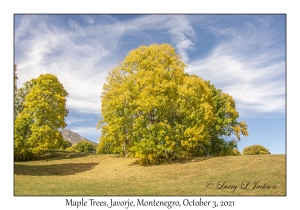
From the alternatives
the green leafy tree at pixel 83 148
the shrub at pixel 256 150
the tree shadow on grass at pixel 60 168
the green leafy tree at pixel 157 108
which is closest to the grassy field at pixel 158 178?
the tree shadow on grass at pixel 60 168

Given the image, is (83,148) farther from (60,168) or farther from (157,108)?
(157,108)

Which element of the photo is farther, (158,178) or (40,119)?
(40,119)

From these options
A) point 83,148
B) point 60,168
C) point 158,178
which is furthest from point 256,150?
point 83,148

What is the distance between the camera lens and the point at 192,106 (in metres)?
26.1

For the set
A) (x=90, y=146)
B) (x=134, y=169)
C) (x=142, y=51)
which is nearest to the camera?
(x=134, y=169)

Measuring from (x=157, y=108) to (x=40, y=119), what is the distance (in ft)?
54.3

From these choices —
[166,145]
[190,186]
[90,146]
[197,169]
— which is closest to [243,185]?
[190,186]

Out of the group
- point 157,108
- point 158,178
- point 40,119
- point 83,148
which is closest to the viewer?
point 158,178

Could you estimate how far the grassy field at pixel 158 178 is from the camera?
15.1 metres

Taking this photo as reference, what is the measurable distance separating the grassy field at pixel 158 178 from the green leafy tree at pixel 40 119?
2.69 m

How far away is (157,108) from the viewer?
25.3 m

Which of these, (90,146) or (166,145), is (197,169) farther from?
(90,146)

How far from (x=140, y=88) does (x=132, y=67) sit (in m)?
3.09

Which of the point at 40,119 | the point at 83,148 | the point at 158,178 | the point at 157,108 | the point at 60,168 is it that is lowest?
the point at 83,148
